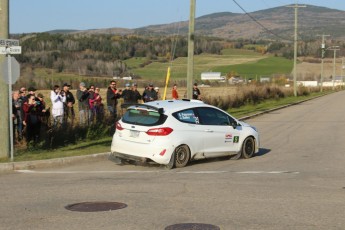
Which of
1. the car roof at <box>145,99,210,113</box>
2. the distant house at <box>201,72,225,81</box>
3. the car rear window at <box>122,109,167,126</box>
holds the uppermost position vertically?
the car roof at <box>145,99,210,113</box>

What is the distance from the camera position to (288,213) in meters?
7.68

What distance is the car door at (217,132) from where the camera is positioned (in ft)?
43.3

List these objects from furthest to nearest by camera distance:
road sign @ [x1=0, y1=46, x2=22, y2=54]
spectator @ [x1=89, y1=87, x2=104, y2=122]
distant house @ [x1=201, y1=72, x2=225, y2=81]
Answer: distant house @ [x1=201, y1=72, x2=225, y2=81]
spectator @ [x1=89, y1=87, x2=104, y2=122]
road sign @ [x1=0, y1=46, x2=22, y2=54]

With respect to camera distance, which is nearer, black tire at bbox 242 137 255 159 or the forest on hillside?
black tire at bbox 242 137 255 159

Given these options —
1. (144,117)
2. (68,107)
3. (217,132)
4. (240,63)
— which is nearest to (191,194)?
(144,117)

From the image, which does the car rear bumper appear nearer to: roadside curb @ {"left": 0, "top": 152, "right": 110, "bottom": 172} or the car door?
the car door

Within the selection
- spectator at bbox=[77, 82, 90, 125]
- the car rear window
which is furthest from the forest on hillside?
the car rear window

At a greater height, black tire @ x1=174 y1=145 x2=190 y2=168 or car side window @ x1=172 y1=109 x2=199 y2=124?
car side window @ x1=172 y1=109 x2=199 y2=124

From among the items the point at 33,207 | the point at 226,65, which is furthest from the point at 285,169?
the point at 226,65

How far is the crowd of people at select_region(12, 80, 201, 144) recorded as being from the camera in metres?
15.7

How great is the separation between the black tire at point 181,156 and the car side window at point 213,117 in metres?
0.94

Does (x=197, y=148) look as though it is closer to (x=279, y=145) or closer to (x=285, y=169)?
(x=285, y=169)

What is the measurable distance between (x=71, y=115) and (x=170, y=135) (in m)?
6.84

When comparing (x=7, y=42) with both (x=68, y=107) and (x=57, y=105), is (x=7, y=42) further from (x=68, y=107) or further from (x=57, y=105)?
(x=68, y=107)
